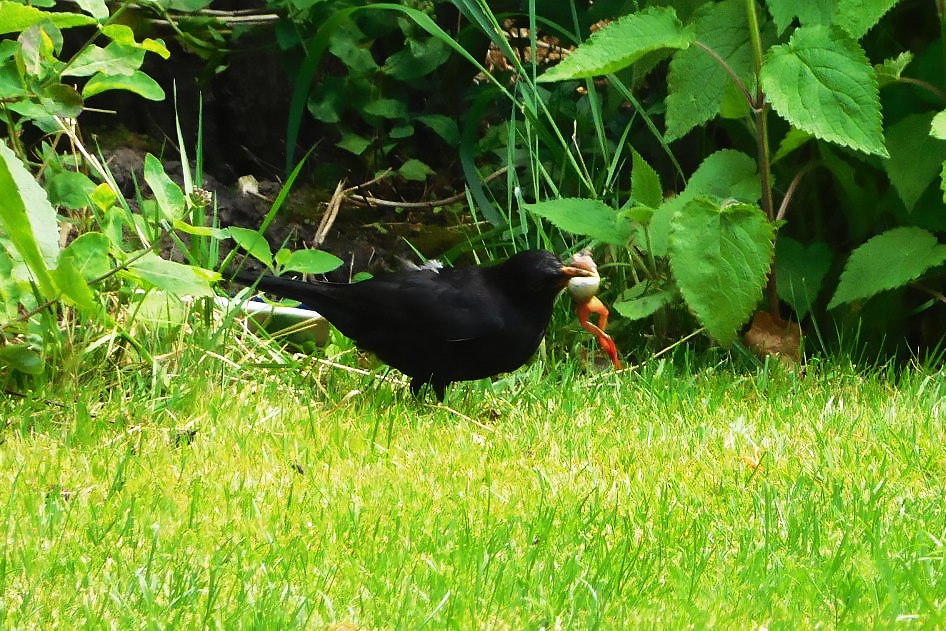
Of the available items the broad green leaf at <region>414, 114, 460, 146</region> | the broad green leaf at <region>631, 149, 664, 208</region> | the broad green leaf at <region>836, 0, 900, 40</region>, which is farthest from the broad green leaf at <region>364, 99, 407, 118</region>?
the broad green leaf at <region>836, 0, 900, 40</region>

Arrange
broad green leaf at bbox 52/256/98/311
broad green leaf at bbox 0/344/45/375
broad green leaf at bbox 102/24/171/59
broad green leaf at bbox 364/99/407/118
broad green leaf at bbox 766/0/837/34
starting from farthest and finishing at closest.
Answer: broad green leaf at bbox 364/99/407/118, broad green leaf at bbox 766/0/837/34, broad green leaf at bbox 0/344/45/375, broad green leaf at bbox 102/24/171/59, broad green leaf at bbox 52/256/98/311

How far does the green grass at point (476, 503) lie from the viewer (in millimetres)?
1952

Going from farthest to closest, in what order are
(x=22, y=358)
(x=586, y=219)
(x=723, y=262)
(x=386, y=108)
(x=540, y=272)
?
(x=386, y=108), (x=586, y=219), (x=540, y=272), (x=723, y=262), (x=22, y=358)

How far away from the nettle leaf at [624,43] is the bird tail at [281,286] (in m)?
0.97

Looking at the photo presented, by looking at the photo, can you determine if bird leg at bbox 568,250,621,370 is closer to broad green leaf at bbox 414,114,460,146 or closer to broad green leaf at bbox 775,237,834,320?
broad green leaf at bbox 775,237,834,320

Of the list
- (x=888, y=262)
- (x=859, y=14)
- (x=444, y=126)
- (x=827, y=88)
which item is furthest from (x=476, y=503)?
(x=444, y=126)

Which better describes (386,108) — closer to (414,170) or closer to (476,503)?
(414,170)

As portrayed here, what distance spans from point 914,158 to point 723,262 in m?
0.70

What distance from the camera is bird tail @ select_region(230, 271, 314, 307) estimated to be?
11.6 ft

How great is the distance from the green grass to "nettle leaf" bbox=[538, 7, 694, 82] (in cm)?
92

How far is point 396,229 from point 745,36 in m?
1.78

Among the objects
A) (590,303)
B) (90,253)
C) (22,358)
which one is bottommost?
(22,358)

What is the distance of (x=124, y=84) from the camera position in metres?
2.93

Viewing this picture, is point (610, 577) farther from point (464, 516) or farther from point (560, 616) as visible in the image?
point (464, 516)
